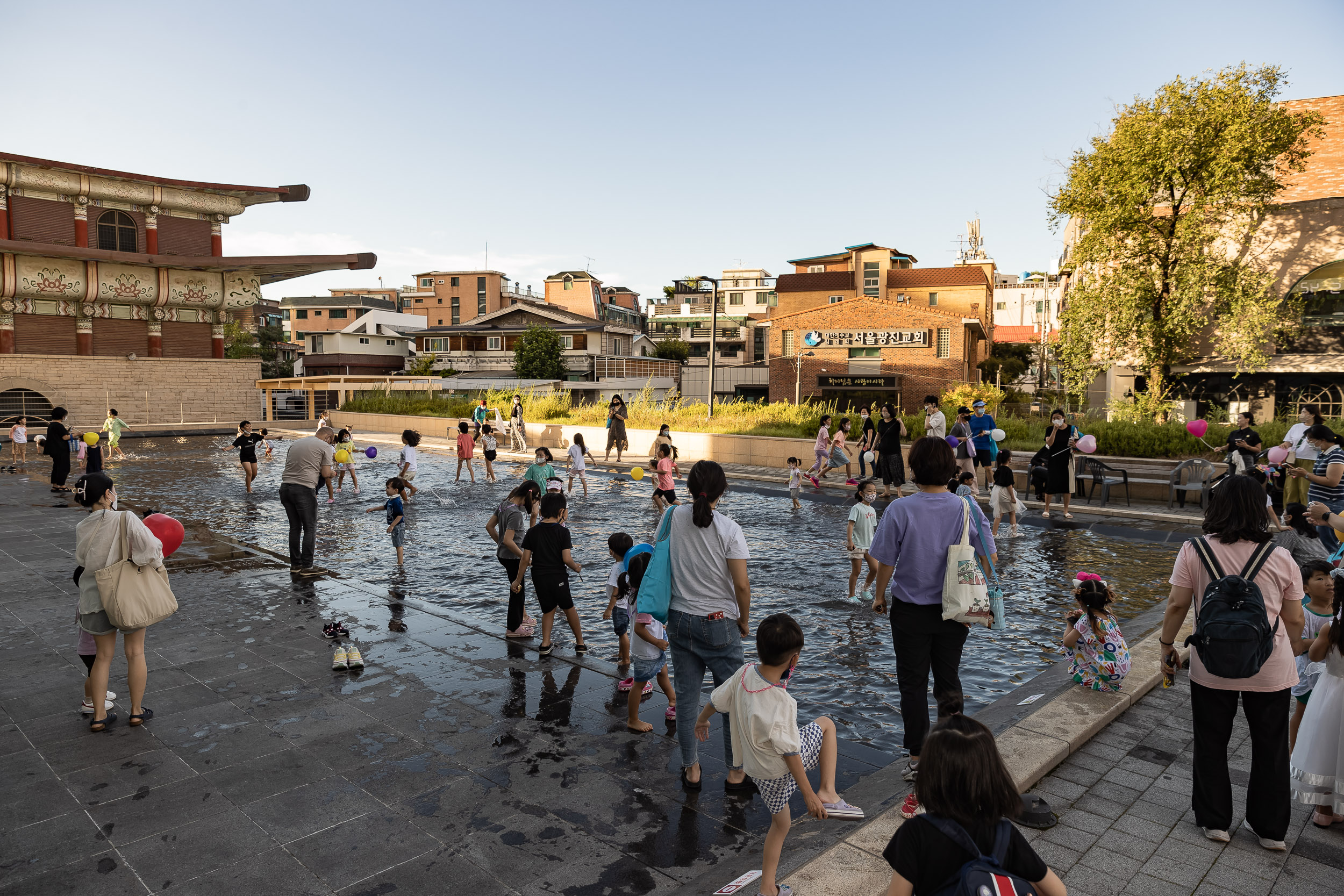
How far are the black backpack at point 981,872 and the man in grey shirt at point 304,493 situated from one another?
975cm

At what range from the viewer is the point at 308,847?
4.08 m

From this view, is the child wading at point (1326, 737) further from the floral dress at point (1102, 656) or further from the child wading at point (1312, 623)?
the floral dress at point (1102, 656)

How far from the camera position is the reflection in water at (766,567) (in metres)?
6.69

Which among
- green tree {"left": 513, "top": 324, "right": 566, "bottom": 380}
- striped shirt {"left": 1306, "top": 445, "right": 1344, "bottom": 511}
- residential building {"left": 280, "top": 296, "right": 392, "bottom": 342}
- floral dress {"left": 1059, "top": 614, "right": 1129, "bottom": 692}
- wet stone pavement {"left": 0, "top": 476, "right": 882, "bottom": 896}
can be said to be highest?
residential building {"left": 280, "top": 296, "right": 392, "bottom": 342}

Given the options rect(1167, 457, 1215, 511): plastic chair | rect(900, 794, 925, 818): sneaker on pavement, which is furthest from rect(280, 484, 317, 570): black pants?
rect(1167, 457, 1215, 511): plastic chair

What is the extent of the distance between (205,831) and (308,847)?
640 millimetres

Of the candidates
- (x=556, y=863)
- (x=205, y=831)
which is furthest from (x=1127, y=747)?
(x=205, y=831)

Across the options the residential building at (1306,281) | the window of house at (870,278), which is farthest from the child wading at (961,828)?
the window of house at (870,278)

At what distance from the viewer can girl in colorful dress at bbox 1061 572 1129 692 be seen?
5812 millimetres

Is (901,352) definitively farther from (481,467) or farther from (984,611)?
(984,611)

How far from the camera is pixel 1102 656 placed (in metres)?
5.83

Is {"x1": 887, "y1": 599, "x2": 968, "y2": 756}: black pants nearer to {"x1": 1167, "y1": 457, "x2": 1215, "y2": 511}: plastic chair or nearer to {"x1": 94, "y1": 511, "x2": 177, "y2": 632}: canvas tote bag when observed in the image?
{"x1": 94, "y1": 511, "x2": 177, "y2": 632}: canvas tote bag

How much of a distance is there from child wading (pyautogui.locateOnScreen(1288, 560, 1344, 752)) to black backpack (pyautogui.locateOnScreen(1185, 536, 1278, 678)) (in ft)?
2.82

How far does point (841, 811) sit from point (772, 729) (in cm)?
108
